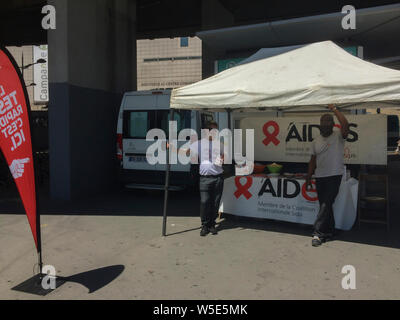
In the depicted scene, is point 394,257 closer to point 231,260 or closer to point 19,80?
point 231,260

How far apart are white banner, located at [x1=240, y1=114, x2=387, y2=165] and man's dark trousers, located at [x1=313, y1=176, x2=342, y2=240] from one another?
6.43 feet

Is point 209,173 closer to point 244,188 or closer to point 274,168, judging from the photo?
point 244,188

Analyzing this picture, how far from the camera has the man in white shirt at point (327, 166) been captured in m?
5.34

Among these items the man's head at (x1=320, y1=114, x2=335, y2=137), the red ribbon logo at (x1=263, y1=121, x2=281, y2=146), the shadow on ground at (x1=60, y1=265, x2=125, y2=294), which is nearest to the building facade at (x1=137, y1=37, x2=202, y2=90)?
the red ribbon logo at (x1=263, y1=121, x2=281, y2=146)

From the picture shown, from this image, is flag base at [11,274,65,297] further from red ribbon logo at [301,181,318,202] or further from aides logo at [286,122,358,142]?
aides logo at [286,122,358,142]

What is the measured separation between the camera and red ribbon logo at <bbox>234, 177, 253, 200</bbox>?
265 inches

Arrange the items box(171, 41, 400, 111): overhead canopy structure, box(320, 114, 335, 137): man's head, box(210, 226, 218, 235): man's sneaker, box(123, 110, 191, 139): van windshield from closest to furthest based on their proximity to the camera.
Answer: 1. box(171, 41, 400, 111): overhead canopy structure
2. box(320, 114, 335, 137): man's head
3. box(210, 226, 218, 235): man's sneaker
4. box(123, 110, 191, 139): van windshield

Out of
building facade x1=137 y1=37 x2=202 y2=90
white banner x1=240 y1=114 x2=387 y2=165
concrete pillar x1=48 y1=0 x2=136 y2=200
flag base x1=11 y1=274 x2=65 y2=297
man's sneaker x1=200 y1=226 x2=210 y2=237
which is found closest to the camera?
flag base x1=11 y1=274 x2=65 y2=297

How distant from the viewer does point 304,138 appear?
7.45 meters

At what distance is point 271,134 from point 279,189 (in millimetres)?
1672

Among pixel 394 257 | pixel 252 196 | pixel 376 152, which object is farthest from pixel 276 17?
pixel 394 257

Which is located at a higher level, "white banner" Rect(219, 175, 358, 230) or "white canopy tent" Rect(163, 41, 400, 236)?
"white canopy tent" Rect(163, 41, 400, 236)

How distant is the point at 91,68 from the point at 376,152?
22.4 ft

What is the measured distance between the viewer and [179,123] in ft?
28.2
